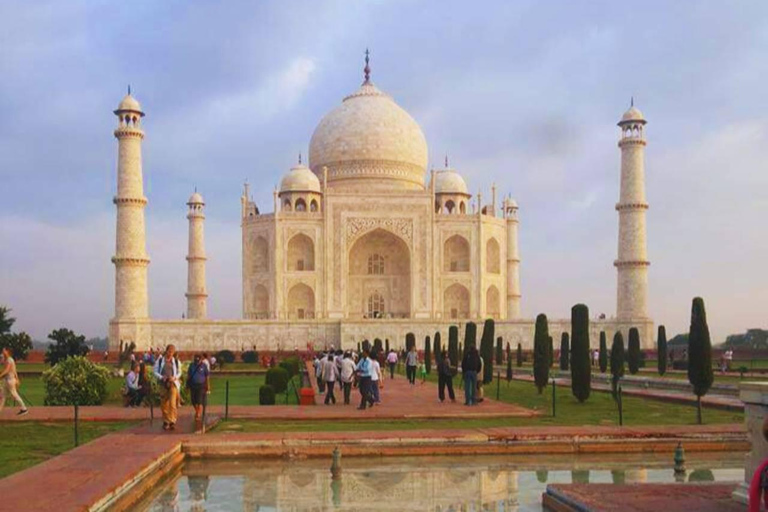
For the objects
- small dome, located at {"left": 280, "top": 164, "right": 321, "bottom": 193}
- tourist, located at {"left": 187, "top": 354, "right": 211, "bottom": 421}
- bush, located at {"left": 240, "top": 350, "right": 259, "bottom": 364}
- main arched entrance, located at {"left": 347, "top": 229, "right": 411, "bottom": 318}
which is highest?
small dome, located at {"left": 280, "top": 164, "right": 321, "bottom": 193}

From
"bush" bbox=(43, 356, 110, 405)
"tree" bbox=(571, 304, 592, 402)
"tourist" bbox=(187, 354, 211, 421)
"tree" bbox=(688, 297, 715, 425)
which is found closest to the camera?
"tourist" bbox=(187, 354, 211, 421)

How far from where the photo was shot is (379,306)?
1342 inches

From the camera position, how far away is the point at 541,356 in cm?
1313

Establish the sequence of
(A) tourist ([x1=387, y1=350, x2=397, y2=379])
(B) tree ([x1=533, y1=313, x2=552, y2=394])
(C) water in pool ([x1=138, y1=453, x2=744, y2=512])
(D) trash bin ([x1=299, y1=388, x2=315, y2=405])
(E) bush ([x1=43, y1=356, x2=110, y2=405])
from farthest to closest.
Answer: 1. (A) tourist ([x1=387, y1=350, x2=397, y2=379])
2. (B) tree ([x1=533, y1=313, x2=552, y2=394])
3. (D) trash bin ([x1=299, y1=388, x2=315, y2=405])
4. (E) bush ([x1=43, y1=356, x2=110, y2=405])
5. (C) water in pool ([x1=138, y1=453, x2=744, y2=512])

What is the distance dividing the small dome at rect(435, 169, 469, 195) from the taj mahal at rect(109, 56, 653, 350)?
54 mm

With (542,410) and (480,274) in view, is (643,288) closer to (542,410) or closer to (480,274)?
(480,274)

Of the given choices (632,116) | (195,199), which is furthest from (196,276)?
(632,116)

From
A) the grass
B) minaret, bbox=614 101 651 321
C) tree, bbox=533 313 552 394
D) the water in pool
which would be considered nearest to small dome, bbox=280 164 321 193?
minaret, bbox=614 101 651 321

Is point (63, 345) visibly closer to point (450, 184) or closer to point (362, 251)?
point (362, 251)

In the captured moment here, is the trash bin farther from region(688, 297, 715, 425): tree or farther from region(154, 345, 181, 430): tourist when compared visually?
region(688, 297, 715, 425): tree

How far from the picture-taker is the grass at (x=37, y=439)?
20.1 ft

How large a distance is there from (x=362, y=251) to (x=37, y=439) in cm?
2731

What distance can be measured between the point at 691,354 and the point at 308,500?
21.9ft

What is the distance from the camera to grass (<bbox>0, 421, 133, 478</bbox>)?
612 centimetres
